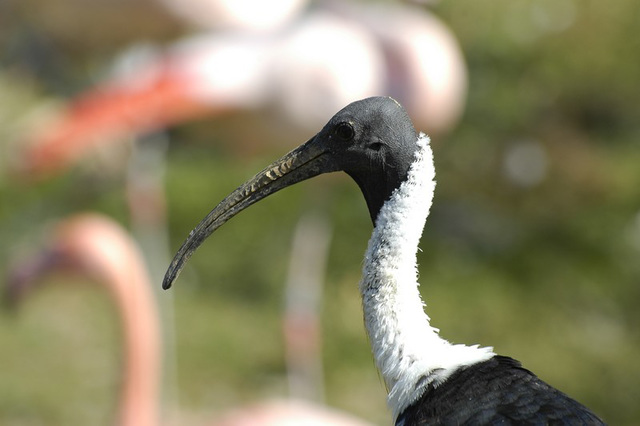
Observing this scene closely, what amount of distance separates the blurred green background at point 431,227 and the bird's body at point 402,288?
2403 mm

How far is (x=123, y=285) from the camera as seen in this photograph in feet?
15.2

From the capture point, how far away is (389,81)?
219 inches

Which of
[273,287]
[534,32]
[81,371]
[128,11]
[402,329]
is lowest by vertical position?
[402,329]

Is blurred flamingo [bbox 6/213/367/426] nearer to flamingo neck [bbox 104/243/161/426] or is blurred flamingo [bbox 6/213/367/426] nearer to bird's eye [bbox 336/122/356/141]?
flamingo neck [bbox 104/243/161/426]

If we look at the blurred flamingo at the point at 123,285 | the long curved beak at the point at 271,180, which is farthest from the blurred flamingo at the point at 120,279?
the long curved beak at the point at 271,180

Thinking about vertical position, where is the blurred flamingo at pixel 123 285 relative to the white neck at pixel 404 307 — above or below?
above

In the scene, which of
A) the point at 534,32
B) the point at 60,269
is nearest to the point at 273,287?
the point at 60,269

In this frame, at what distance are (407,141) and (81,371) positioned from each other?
369 cm

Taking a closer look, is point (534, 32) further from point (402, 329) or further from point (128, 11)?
point (402, 329)

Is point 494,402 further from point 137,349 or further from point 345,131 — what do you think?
point 137,349

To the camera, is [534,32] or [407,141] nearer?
[407,141]

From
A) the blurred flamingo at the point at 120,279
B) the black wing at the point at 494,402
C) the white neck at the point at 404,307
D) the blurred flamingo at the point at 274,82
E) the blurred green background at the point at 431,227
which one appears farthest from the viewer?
the blurred green background at the point at 431,227

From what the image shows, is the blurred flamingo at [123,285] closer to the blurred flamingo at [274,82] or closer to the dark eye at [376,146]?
the blurred flamingo at [274,82]

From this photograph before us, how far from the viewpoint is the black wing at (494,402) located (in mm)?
2195
